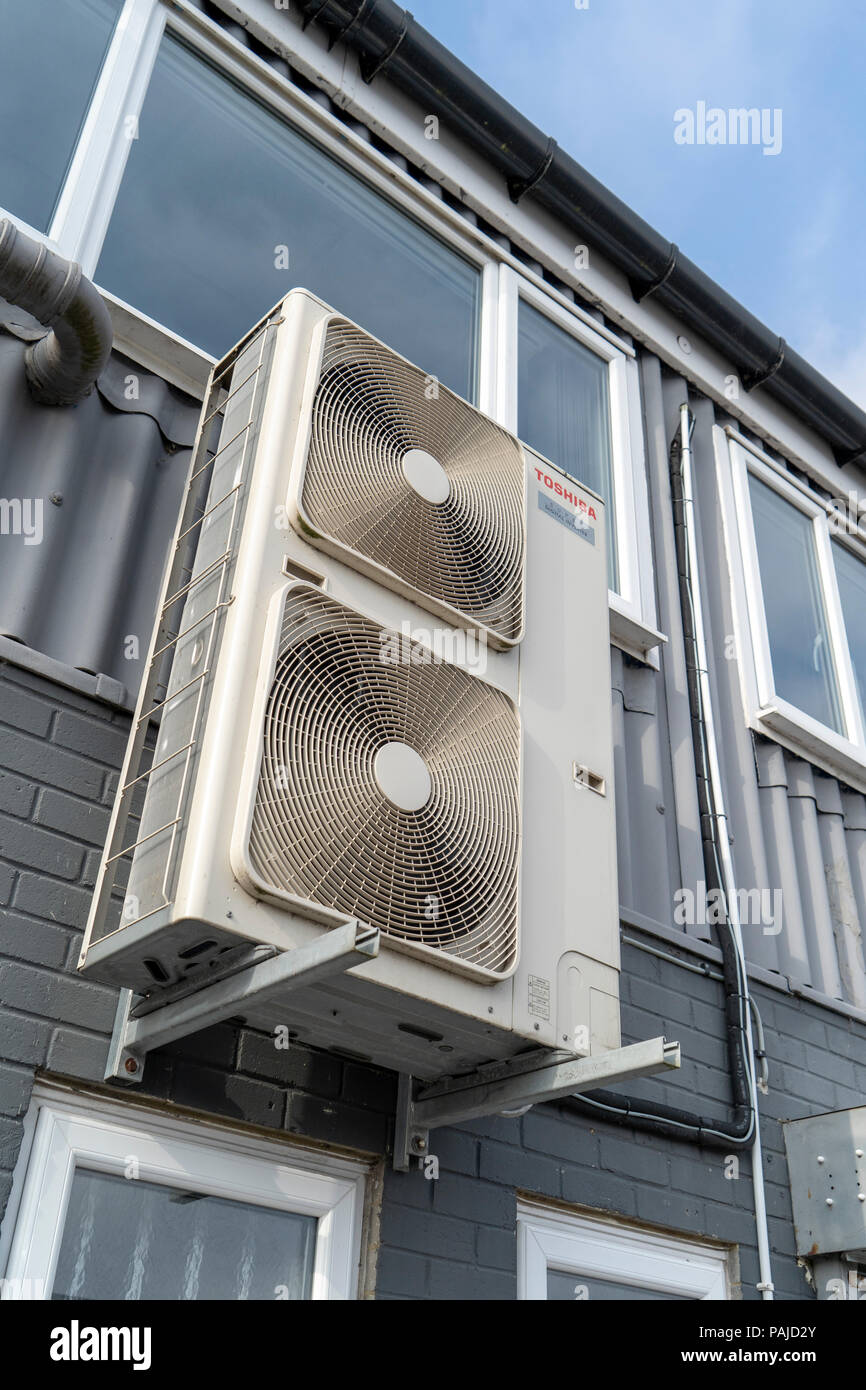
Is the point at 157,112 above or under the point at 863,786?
above

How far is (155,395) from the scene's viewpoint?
3.08 m

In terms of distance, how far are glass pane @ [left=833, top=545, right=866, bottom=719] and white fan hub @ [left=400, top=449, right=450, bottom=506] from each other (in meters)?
3.11

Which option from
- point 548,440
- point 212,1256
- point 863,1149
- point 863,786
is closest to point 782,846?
point 863,786

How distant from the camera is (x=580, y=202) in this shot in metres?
4.78

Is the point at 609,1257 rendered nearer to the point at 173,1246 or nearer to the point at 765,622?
the point at 173,1246

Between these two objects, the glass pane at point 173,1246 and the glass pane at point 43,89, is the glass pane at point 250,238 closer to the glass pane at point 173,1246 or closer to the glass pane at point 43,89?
the glass pane at point 43,89

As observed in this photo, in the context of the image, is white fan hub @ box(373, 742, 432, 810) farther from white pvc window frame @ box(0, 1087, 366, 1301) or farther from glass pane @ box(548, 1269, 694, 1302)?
glass pane @ box(548, 1269, 694, 1302)

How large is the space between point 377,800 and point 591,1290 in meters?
1.55

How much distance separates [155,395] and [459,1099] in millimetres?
1823

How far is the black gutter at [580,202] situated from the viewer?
422 cm

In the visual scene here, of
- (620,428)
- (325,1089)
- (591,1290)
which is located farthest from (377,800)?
(620,428)

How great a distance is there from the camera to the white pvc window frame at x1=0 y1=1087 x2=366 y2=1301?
211 centimetres

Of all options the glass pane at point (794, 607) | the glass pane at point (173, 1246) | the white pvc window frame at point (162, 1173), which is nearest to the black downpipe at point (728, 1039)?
the glass pane at point (794, 607)
